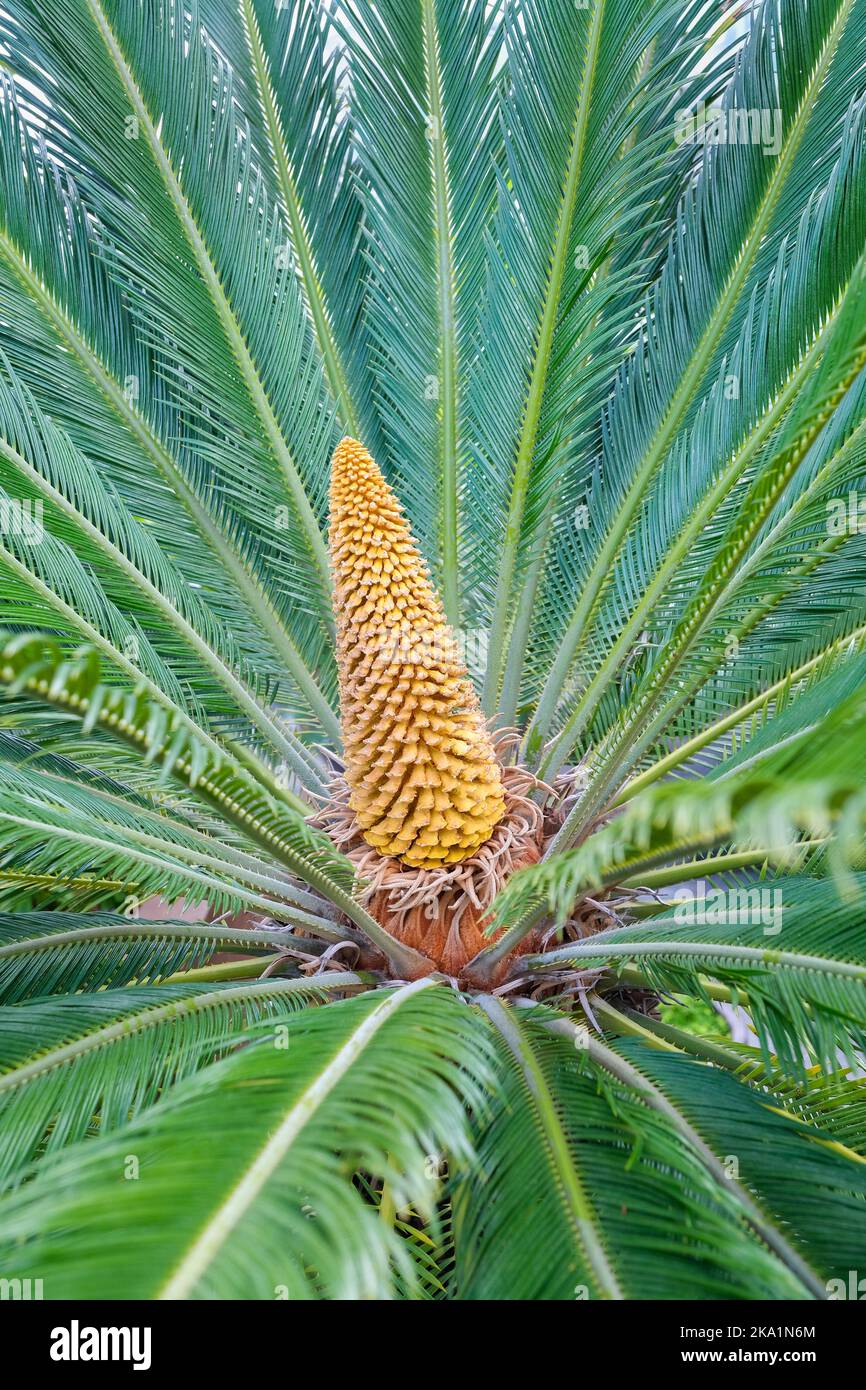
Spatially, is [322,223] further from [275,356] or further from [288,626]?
[288,626]

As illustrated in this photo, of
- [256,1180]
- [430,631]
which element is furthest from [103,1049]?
[430,631]

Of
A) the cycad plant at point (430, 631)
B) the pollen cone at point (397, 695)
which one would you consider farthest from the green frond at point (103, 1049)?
the pollen cone at point (397, 695)

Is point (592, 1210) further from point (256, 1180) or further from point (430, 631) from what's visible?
point (430, 631)

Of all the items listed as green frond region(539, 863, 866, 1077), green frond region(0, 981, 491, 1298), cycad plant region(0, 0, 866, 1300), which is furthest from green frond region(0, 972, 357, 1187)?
green frond region(539, 863, 866, 1077)

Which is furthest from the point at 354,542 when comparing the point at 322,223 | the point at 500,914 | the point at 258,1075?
the point at 322,223

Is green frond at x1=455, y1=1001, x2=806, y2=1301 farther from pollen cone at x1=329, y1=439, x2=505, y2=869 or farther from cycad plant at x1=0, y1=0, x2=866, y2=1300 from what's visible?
pollen cone at x1=329, y1=439, x2=505, y2=869

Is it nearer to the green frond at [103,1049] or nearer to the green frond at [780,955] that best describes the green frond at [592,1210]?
the green frond at [780,955]

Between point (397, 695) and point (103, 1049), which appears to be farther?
point (397, 695)
